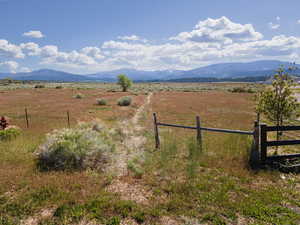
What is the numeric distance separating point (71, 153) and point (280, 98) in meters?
8.22

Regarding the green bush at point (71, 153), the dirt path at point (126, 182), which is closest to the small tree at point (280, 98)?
the dirt path at point (126, 182)

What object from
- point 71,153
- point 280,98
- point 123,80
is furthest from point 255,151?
point 123,80

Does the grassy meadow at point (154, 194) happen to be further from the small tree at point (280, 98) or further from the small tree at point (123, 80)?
the small tree at point (123, 80)

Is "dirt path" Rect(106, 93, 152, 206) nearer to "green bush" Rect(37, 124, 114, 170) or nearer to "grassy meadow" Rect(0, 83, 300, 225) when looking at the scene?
"grassy meadow" Rect(0, 83, 300, 225)

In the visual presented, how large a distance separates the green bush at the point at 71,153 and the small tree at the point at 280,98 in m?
6.91

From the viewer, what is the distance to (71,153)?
18.9 ft

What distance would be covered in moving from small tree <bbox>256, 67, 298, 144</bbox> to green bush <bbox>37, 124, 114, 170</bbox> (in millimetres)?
6908

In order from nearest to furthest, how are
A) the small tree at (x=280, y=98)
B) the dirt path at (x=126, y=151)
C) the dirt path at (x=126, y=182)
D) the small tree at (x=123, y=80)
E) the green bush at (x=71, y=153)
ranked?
the dirt path at (x=126, y=182), the green bush at (x=71, y=153), the dirt path at (x=126, y=151), the small tree at (x=280, y=98), the small tree at (x=123, y=80)

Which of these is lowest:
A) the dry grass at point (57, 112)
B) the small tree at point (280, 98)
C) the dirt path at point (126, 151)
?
the dirt path at point (126, 151)

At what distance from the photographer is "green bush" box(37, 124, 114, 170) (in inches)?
224

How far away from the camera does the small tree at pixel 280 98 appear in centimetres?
707

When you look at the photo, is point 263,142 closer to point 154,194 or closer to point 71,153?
point 154,194

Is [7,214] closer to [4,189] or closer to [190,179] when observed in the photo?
[4,189]

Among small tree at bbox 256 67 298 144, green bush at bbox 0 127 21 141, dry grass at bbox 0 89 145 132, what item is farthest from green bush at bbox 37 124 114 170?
small tree at bbox 256 67 298 144
